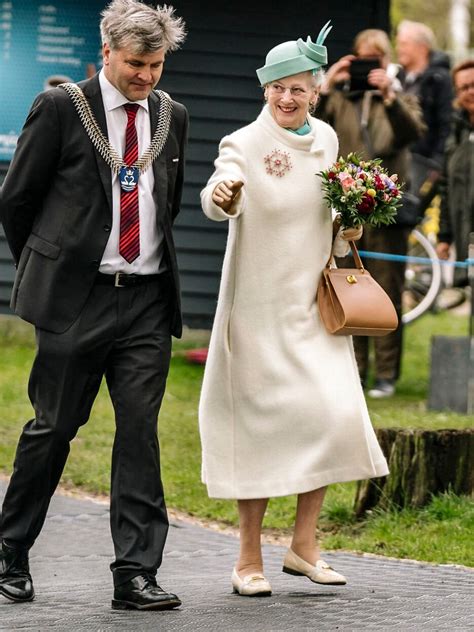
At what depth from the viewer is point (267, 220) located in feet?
20.7

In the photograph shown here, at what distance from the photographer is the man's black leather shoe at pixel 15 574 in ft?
20.3

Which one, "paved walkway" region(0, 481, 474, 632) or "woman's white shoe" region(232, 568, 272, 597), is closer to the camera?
"paved walkway" region(0, 481, 474, 632)

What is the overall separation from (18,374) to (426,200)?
3989 mm

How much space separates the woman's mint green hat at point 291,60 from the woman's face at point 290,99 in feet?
0.09

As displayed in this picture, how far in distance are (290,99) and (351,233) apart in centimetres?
55

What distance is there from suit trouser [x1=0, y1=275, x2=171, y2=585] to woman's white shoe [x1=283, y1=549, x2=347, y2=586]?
56 centimetres

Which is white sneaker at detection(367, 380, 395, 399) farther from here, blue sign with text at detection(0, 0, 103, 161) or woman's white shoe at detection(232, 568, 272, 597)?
woman's white shoe at detection(232, 568, 272, 597)

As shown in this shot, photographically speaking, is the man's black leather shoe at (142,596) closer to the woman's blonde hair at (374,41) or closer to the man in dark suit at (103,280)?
the man in dark suit at (103,280)

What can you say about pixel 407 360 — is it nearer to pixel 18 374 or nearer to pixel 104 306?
A: pixel 18 374

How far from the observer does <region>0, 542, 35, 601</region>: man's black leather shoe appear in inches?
244

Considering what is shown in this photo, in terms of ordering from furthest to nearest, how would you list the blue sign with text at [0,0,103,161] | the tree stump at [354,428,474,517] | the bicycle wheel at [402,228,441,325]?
the bicycle wheel at [402,228,441,325], the blue sign with text at [0,0,103,161], the tree stump at [354,428,474,517]

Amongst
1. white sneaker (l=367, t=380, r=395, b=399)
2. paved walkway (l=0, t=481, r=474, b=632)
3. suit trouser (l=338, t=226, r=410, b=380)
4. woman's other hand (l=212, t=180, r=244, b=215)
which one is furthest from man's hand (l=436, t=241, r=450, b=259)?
woman's other hand (l=212, t=180, r=244, b=215)

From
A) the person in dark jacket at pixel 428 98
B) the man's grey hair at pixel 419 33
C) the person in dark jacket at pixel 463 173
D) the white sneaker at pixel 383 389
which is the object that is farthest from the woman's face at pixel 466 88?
the man's grey hair at pixel 419 33

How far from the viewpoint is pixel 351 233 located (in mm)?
6398
